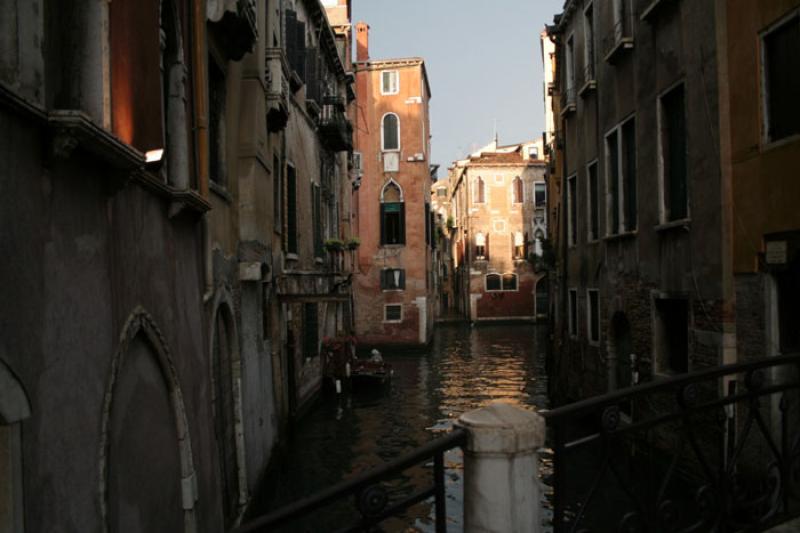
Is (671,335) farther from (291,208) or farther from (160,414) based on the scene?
(291,208)

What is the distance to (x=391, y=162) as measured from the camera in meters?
28.3

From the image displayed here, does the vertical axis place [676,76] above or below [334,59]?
below

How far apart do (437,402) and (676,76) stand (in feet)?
33.4

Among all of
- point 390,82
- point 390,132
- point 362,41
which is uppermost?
point 362,41

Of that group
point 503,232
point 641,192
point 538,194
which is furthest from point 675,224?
point 538,194

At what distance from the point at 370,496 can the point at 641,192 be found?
844cm

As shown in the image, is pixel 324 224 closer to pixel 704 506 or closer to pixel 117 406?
pixel 117 406

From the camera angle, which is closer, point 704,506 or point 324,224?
point 704,506

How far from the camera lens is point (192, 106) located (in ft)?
21.5

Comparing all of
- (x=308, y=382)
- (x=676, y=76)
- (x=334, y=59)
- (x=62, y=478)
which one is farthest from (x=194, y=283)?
(x=334, y=59)

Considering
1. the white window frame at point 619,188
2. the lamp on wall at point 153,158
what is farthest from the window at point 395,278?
the lamp on wall at point 153,158

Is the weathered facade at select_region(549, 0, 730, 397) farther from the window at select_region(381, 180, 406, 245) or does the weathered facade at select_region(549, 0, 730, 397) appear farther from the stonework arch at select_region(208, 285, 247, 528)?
the window at select_region(381, 180, 406, 245)

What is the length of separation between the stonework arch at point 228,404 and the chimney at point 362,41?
22652 mm

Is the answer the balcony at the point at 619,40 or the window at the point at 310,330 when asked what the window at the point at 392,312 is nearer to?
the window at the point at 310,330
